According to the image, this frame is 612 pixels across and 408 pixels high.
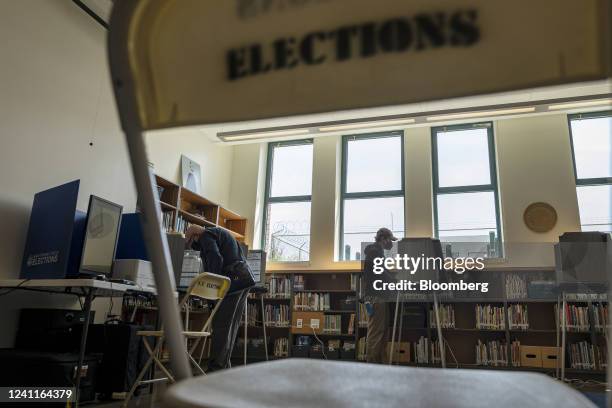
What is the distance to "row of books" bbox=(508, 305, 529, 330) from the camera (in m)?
6.00

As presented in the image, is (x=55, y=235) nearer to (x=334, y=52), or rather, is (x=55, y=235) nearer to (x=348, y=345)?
(x=334, y=52)

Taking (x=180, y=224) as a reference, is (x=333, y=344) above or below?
below

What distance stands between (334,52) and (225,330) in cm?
374

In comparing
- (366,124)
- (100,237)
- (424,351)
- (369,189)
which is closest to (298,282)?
(369,189)

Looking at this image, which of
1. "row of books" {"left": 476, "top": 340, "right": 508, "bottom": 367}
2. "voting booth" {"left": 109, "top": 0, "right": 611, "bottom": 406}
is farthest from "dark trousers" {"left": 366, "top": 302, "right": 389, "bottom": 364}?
"voting booth" {"left": 109, "top": 0, "right": 611, "bottom": 406}

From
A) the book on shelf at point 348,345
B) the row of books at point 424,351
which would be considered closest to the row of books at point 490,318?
the row of books at point 424,351

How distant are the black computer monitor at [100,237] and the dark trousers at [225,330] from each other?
106 cm

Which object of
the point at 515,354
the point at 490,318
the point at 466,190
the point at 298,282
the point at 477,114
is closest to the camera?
the point at 515,354

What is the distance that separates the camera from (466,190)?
23.8 ft

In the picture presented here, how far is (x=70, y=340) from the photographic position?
3.58 meters

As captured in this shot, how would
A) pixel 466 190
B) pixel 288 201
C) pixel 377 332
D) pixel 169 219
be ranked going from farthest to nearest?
pixel 288 201
pixel 466 190
pixel 169 219
pixel 377 332

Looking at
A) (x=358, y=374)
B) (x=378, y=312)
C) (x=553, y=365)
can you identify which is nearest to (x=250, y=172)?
(x=378, y=312)

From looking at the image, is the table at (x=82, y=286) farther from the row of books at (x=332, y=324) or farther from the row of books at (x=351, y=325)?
the row of books at (x=351, y=325)

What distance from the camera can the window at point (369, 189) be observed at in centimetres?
746
